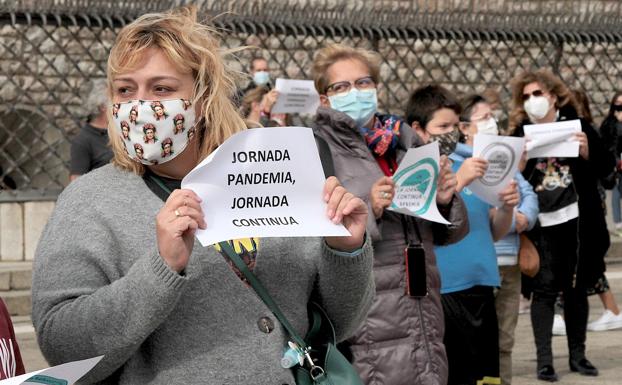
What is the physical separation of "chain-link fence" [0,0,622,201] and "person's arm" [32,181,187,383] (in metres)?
6.53

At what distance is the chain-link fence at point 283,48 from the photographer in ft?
38.2

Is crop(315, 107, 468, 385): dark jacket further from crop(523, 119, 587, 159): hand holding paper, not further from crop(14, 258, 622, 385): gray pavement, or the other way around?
crop(14, 258, 622, 385): gray pavement

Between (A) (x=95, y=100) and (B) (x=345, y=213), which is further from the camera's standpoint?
(A) (x=95, y=100)

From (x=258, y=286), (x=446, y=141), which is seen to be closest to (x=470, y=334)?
(x=446, y=141)

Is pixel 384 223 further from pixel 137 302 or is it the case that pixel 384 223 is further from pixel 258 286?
pixel 137 302

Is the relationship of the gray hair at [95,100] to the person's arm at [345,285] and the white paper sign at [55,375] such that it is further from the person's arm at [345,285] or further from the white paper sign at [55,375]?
the white paper sign at [55,375]

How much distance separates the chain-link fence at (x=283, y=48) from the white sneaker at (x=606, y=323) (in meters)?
3.25

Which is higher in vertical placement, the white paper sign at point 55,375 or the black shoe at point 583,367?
the white paper sign at point 55,375

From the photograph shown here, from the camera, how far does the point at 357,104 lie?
5387mm

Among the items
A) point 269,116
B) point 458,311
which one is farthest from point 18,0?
point 458,311

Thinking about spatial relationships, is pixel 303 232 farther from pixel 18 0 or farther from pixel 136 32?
pixel 18 0

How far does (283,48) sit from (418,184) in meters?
7.83

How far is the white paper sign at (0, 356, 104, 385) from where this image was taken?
94.4 inches

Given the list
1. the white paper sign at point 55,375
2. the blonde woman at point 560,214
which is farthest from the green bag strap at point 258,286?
the blonde woman at point 560,214
